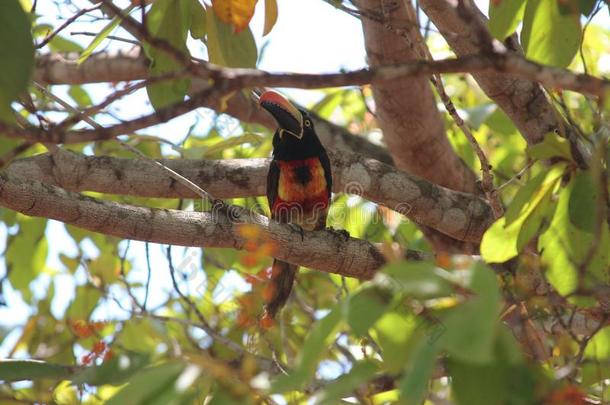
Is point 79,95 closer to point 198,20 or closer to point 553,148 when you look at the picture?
point 198,20

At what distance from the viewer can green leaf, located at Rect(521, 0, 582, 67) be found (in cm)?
246

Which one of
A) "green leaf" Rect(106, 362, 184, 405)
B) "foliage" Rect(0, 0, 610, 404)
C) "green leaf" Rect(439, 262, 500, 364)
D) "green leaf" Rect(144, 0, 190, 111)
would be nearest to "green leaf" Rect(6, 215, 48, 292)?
"foliage" Rect(0, 0, 610, 404)

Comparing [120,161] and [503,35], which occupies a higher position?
[120,161]

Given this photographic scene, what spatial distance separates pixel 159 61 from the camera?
2842 millimetres

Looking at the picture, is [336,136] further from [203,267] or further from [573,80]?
[573,80]

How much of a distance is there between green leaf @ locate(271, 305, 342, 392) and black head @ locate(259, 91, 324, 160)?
10.1 feet

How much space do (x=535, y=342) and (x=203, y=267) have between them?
269cm

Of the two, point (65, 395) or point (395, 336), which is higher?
point (65, 395)

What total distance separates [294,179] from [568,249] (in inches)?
109

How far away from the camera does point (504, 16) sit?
98.7 inches

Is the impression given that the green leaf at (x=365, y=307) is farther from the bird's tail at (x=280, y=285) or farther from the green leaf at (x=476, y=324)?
the bird's tail at (x=280, y=285)

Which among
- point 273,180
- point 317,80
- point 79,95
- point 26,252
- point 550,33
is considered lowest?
point 317,80

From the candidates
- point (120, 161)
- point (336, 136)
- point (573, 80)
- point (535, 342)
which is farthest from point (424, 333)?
point (336, 136)

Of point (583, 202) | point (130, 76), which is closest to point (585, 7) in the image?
point (583, 202)
